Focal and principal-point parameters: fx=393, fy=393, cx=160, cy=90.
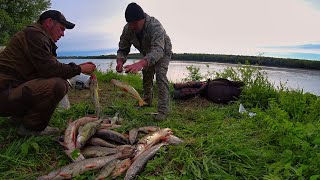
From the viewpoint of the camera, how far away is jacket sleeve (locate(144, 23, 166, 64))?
649 cm

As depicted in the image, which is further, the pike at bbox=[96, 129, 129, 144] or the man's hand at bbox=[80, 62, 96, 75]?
the man's hand at bbox=[80, 62, 96, 75]

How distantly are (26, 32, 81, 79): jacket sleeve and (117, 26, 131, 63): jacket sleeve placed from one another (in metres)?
2.26

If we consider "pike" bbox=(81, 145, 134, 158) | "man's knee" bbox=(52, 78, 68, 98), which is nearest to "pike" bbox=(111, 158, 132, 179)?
"pike" bbox=(81, 145, 134, 158)

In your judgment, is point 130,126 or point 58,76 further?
point 130,126

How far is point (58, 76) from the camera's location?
5.49 m

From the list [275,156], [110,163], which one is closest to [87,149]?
[110,163]

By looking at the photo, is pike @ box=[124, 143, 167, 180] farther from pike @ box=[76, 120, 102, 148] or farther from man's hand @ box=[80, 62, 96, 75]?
man's hand @ box=[80, 62, 96, 75]

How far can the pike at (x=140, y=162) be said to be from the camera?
444 centimetres

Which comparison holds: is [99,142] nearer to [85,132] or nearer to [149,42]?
[85,132]

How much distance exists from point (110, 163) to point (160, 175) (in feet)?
2.06

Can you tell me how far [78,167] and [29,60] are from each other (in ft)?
5.78

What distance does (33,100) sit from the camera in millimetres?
5352

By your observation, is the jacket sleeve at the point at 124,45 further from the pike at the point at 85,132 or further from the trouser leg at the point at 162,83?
the pike at the point at 85,132

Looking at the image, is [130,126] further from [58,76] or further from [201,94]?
[201,94]
